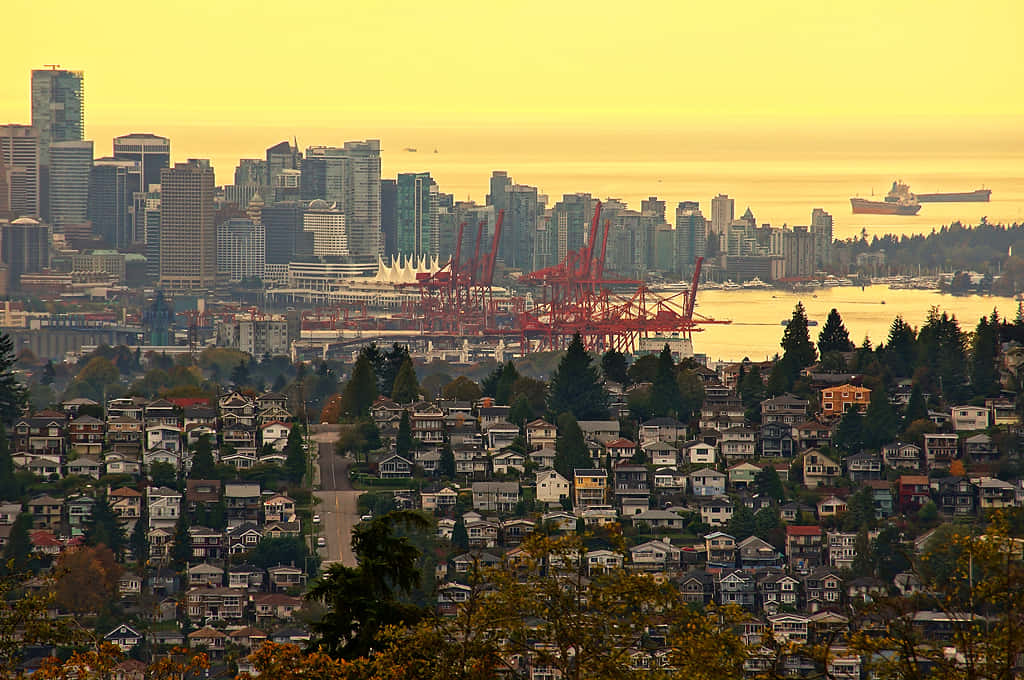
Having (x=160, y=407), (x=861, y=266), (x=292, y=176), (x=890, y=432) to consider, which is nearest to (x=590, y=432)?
(x=890, y=432)

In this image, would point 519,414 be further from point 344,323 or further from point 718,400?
point 344,323

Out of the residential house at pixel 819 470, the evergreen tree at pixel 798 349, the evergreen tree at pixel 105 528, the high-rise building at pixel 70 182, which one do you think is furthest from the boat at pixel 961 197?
the evergreen tree at pixel 105 528

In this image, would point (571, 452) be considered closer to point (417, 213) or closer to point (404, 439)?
point (404, 439)

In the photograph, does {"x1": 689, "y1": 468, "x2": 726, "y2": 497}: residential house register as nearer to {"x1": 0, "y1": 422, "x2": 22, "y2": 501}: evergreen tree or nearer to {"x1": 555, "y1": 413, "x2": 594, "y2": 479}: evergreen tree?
Result: {"x1": 555, "y1": 413, "x2": 594, "y2": 479}: evergreen tree

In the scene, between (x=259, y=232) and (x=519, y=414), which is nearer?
(x=519, y=414)

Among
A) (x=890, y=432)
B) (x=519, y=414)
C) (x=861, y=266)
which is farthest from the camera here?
(x=861, y=266)

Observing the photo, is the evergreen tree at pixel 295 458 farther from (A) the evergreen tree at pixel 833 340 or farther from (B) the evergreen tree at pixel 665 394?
(A) the evergreen tree at pixel 833 340

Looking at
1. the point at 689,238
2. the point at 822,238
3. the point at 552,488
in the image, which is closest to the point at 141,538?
the point at 552,488
